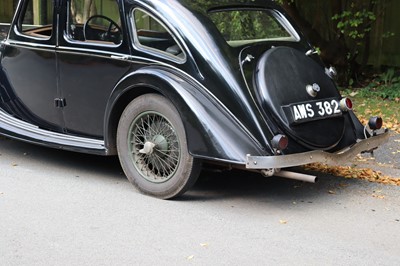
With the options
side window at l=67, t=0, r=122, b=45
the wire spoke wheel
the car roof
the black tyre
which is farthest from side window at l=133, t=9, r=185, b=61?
the wire spoke wheel

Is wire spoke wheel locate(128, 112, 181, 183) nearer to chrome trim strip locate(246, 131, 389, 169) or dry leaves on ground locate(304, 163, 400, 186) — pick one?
chrome trim strip locate(246, 131, 389, 169)

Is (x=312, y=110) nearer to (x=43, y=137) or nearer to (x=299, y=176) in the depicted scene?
(x=299, y=176)

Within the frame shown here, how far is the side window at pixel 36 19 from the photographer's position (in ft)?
22.4

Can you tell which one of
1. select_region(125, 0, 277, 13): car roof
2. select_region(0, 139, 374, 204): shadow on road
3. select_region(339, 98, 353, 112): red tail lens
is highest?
select_region(125, 0, 277, 13): car roof

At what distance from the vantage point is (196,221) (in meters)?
5.36

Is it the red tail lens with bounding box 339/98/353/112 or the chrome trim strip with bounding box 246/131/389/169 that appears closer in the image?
the chrome trim strip with bounding box 246/131/389/169

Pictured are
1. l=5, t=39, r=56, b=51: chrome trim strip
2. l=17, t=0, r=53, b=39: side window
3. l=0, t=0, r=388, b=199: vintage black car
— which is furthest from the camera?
l=17, t=0, r=53, b=39: side window

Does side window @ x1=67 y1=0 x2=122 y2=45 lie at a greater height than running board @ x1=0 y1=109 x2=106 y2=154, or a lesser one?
greater

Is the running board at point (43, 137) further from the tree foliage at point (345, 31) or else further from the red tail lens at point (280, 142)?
the tree foliage at point (345, 31)

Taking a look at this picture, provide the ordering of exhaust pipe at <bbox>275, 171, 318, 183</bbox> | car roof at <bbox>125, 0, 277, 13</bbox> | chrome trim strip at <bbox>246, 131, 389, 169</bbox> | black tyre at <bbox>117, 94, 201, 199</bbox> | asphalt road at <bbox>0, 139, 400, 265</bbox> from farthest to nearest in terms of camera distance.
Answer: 1. car roof at <bbox>125, 0, 277, 13</bbox>
2. black tyre at <bbox>117, 94, 201, 199</bbox>
3. exhaust pipe at <bbox>275, 171, 318, 183</bbox>
4. chrome trim strip at <bbox>246, 131, 389, 169</bbox>
5. asphalt road at <bbox>0, 139, 400, 265</bbox>

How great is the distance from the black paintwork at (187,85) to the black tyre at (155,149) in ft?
0.42

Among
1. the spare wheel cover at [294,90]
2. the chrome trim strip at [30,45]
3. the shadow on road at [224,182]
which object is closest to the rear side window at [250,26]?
the spare wheel cover at [294,90]

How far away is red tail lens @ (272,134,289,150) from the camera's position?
529 centimetres

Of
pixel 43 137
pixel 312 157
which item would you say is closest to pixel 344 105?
pixel 312 157
